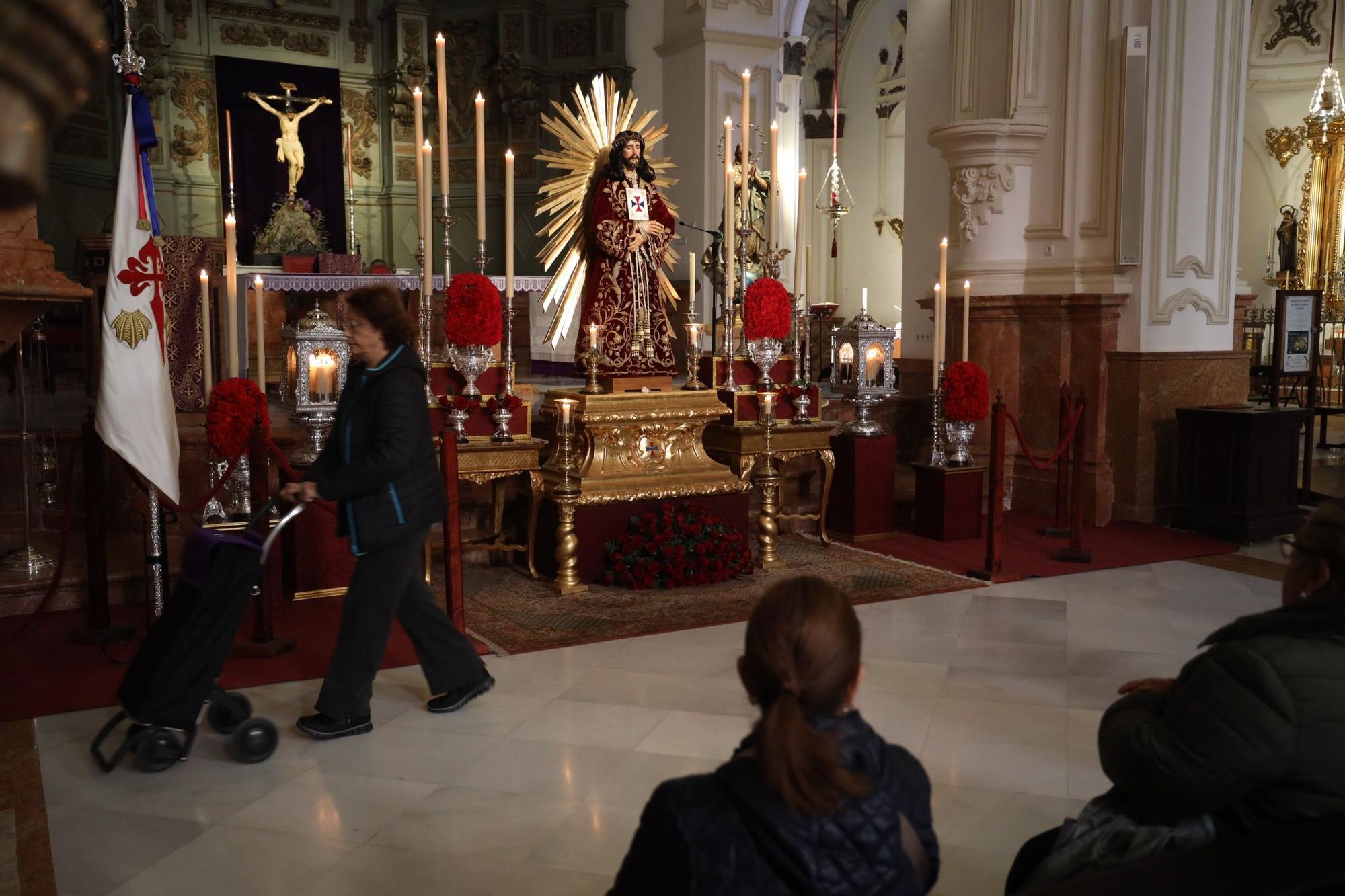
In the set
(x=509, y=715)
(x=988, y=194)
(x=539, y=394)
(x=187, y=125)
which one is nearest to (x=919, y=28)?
(x=988, y=194)

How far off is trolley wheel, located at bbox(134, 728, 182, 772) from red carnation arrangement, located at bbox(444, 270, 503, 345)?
9.14ft

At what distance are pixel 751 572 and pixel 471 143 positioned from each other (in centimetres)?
970

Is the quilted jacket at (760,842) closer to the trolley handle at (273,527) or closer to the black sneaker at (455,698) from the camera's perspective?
the trolley handle at (273,527)

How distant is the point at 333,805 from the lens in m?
3.78

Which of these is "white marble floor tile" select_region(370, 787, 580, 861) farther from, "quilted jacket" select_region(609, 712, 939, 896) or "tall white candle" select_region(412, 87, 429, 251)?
"tall white candle" select_region(412, 87, 429, 251)

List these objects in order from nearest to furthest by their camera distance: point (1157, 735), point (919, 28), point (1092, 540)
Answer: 1. point (1157, 735)
2. point (1092, 540)
3. point (919, 28)

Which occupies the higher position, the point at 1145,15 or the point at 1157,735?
the point at 1145,15

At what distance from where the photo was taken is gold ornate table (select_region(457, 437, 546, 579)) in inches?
251

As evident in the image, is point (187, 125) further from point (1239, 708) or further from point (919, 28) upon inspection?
point (1239, 708)

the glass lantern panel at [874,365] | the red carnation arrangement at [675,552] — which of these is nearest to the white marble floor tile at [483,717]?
the red carnation arrangement at [675,552]

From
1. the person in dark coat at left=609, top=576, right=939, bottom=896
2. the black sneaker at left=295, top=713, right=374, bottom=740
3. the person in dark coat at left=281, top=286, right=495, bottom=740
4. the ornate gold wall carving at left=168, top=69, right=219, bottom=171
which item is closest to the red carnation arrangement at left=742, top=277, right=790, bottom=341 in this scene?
the person in dark coat at left=281, top=286, right=495, bottom=740

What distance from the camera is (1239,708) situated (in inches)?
84.0

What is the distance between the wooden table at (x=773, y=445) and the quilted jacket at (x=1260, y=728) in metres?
5.11

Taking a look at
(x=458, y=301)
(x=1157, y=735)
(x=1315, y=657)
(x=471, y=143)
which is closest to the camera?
(x=1315, y=657)
